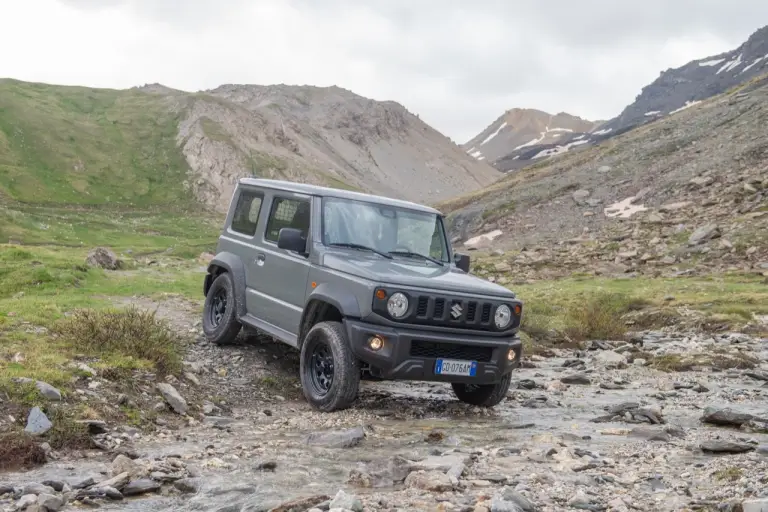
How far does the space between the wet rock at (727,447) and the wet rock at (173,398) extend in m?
5.31

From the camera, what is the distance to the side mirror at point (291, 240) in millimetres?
9070

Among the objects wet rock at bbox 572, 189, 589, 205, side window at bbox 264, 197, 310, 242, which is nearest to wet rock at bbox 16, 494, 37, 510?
side window at bbox 264, 197, 310, 242

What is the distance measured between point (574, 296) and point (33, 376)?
16.6 meters

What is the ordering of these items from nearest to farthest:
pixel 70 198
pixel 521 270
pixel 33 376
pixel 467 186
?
pixel 33 376, pixel 521 270, pixel 70 198, pixel 467 186

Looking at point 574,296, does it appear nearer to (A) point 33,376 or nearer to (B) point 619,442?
(B) point 619,442

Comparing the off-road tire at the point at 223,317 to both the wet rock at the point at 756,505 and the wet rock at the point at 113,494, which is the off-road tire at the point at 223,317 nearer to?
the wet rock at the point at 113,494

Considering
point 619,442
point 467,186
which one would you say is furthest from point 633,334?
point 467,186

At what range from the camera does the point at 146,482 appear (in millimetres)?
5574

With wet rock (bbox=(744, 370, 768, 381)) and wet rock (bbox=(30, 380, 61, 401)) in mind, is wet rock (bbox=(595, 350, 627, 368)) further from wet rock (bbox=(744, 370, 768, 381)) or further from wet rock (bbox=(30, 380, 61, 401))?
wet rock (bbox=(30, 380, 61, 401))

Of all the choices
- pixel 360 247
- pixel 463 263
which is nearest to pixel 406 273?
pixel 360 247

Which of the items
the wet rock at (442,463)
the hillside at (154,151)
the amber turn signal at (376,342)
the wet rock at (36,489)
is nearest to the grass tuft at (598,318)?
the amber turn signal at (376,342)

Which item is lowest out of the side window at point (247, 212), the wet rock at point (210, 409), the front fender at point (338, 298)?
the wet rock at point (210, 409)

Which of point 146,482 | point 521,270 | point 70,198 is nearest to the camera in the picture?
point 146,482

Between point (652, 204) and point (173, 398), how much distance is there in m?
32.5
